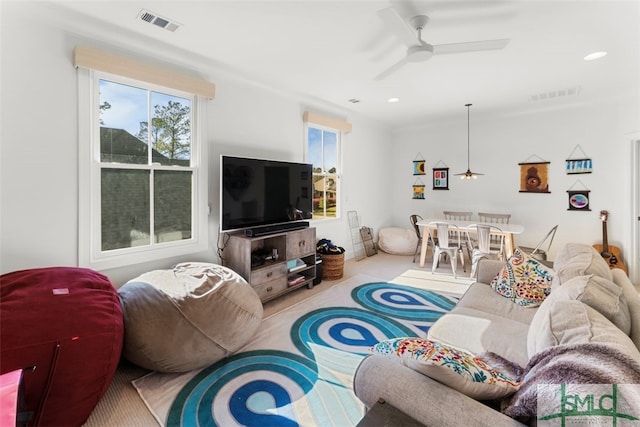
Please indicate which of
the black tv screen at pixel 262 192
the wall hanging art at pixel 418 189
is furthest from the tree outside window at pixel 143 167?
the wall hanging art at pixel 418 189

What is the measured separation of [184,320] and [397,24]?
2485 mm

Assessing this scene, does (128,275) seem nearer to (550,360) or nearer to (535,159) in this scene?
(550,360)

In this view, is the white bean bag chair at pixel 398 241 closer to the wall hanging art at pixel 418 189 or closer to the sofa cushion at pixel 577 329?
the wall hanging art at pixel 418 189

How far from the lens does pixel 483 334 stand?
1.84 meters

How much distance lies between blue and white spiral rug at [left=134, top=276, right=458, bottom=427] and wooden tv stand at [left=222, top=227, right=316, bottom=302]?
34 cm

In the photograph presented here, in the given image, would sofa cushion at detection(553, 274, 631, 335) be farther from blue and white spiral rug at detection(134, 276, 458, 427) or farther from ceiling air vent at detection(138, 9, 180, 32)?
ceiling air vent at detection(138, 9, 180, 32)

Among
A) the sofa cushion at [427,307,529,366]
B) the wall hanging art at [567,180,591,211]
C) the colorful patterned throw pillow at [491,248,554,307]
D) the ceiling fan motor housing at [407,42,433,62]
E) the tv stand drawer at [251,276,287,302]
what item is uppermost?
the ceiling fan motor housing at [407,42,433,62]

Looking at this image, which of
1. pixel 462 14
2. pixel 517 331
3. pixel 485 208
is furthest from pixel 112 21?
pixel 485 208

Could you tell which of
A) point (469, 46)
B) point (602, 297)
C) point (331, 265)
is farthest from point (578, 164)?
point (602, 297)

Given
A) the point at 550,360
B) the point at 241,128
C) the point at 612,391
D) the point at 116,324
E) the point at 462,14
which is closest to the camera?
the point at 612,391

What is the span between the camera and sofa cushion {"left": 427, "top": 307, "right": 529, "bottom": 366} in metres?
1.67

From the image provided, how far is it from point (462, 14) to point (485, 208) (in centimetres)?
398

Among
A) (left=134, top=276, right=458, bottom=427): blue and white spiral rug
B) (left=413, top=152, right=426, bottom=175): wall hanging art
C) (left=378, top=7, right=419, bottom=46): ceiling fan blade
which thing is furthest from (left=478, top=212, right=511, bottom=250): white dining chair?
(left=378, top=7, right=419, bottom=46): ceiling fan blade

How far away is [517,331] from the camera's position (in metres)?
1.86
